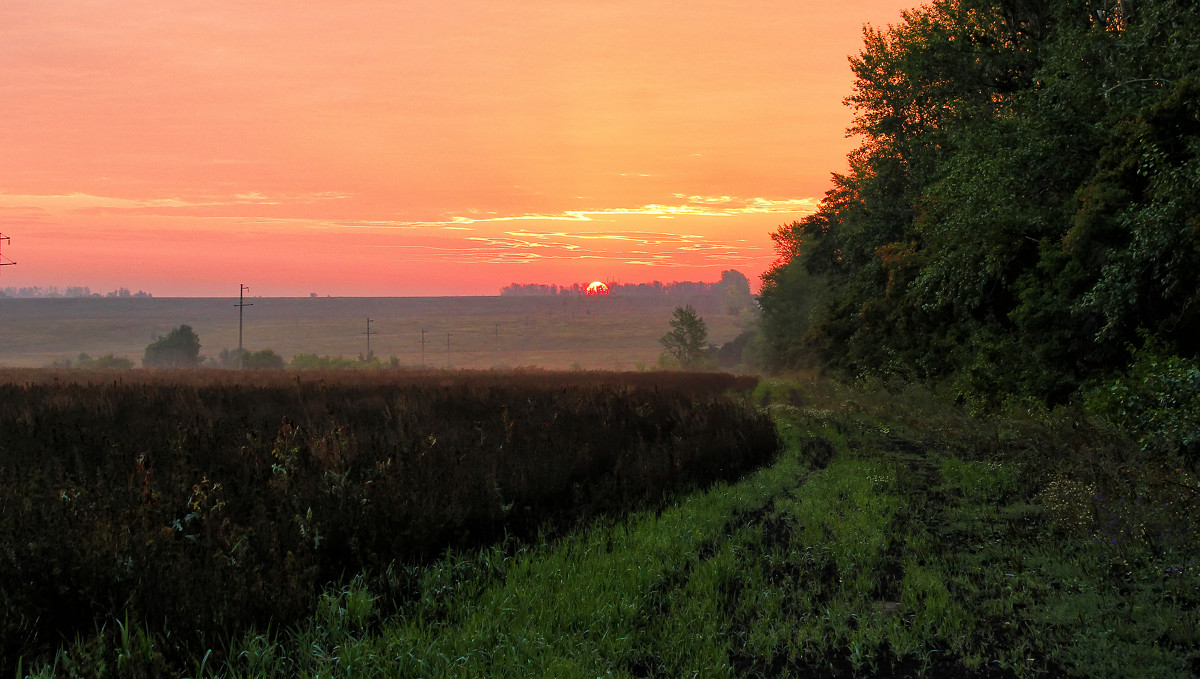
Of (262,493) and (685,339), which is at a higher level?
(262,493)

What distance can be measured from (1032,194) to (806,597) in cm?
1737

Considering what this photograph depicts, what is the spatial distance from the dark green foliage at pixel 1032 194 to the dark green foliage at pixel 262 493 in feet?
27.5

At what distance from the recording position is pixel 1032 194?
18984mm

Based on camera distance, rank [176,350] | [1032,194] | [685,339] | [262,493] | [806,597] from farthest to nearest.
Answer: [685,339] < [176,350] < [1032,194] < [262,493] < [806,597]

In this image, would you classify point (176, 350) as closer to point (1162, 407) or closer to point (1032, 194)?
point (1032, 194)

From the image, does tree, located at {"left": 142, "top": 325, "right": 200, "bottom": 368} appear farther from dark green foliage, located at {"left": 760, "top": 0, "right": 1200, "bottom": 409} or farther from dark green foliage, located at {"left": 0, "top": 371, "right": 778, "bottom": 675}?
dark green foliage, located at {"left": 0, "top": 371, "right": 778, "bottom": 675}

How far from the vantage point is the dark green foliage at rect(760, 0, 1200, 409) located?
14.1 metres

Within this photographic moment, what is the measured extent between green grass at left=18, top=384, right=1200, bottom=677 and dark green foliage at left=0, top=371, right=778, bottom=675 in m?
0.30

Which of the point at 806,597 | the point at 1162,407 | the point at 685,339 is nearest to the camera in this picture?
the point at 806,597

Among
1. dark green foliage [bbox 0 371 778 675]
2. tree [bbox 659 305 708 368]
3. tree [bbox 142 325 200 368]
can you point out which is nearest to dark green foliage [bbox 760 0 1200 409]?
dark green foliage [bbox 0 371 778 675]

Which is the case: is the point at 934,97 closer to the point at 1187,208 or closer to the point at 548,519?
the point at 1187,208

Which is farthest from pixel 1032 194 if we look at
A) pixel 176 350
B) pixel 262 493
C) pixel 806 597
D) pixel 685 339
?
pixel 176 350

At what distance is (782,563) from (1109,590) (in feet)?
7.64

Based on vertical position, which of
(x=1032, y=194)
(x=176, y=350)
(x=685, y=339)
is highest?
(x=1032, y=194)
